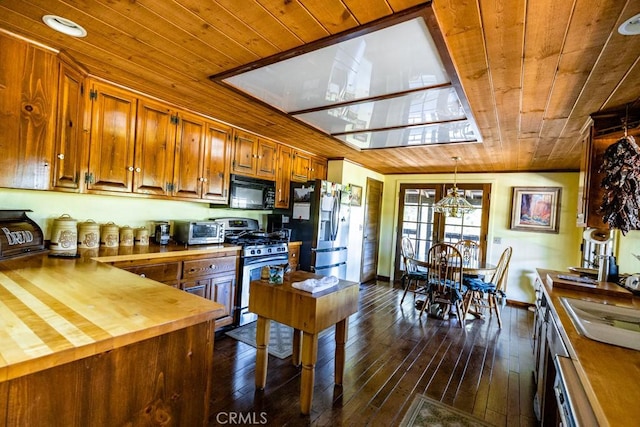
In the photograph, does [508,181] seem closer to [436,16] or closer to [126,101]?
[436,16]

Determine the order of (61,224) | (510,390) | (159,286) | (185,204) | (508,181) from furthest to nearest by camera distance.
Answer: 1. (508,181)
2. (185,204)
3. (510,390)
4. (61,224)
5. (159,286)

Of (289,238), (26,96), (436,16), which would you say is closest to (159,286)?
(26,96)

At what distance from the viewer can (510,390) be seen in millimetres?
2369

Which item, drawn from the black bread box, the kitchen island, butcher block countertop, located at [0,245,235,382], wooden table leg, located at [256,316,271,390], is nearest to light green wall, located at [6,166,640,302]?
the black bread box

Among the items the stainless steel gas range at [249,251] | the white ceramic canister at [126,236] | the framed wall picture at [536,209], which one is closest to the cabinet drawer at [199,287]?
the stainless steel gas range at [249,251]

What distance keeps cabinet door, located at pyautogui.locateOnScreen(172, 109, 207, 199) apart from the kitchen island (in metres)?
1.61

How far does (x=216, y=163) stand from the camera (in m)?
3.24

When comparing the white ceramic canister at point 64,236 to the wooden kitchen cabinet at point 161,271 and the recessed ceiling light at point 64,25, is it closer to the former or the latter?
the wooden kitchen cabinet at point 161,271

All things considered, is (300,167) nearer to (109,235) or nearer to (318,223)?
(318,223)

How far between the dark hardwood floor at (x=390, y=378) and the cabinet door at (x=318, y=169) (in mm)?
2248

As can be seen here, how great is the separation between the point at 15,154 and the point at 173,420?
169 centimetres

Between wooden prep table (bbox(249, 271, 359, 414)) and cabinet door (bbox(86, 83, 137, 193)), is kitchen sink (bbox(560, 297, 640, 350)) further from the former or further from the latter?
cabinet door (bbox(86, 83, 137, 193))

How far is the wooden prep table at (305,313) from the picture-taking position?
188 cm

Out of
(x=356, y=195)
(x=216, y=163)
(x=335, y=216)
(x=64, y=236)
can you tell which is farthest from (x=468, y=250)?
(x=64, y=236)
